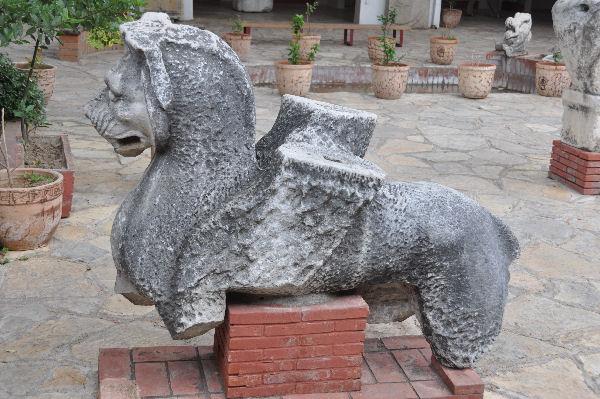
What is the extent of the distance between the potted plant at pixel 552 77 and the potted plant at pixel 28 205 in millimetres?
7820

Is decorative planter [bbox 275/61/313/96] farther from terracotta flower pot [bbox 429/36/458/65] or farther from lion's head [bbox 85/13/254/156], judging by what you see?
lion's head [bbox 85/13/254/156]

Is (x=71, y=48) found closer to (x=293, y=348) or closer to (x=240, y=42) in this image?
(x=240, y=42)

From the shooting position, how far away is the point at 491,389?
3.57m

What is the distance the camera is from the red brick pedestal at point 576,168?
651 cm

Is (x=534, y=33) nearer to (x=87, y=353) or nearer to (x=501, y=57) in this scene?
(x=501, y=57)

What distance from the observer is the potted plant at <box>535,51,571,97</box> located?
10.6m

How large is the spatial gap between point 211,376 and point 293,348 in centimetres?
41

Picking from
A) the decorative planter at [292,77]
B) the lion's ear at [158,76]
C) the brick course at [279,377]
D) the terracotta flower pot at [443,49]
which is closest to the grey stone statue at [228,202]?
the lion's ear at [158,76]

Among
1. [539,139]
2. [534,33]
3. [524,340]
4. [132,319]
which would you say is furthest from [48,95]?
[534,33]

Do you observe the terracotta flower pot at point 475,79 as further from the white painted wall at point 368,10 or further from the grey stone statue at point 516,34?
the white painted wall at point 368,10

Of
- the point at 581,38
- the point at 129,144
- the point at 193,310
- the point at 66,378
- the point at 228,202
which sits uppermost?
the point at 581,38

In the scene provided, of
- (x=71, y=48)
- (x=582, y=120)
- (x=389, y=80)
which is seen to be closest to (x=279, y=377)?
(x=582, y=120)

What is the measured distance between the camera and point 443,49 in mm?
12609

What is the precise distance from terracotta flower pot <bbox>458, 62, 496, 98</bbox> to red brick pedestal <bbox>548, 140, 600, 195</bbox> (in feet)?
11.6
